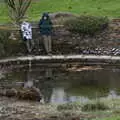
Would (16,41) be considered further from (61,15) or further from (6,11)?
(6,11)

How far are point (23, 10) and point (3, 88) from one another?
35.9 ft

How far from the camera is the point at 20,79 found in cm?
2259

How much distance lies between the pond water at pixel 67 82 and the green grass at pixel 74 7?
5.97 metres

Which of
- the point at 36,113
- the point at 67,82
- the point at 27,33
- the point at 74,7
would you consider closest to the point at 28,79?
the point at 67,82

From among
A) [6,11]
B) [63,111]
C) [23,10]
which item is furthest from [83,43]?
[63,111]

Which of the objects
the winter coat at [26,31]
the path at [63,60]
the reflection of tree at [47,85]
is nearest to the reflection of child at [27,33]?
the winter coat at [26,31]

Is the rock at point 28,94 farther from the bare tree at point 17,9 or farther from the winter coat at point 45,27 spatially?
the bare tree at point 17,9

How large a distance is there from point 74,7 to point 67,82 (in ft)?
34.9

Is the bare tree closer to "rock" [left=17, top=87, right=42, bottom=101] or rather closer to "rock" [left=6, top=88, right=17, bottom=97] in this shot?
"rock" [left=6, top=88, right=17, bottom=97]

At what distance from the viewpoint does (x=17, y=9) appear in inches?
1153

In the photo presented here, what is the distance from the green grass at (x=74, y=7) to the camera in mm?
30234

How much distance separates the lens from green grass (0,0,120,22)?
1190 inches

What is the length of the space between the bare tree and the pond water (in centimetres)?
509

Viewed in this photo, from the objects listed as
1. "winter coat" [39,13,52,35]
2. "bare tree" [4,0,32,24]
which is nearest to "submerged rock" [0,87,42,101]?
"winter coat" [39,13,52,35]
